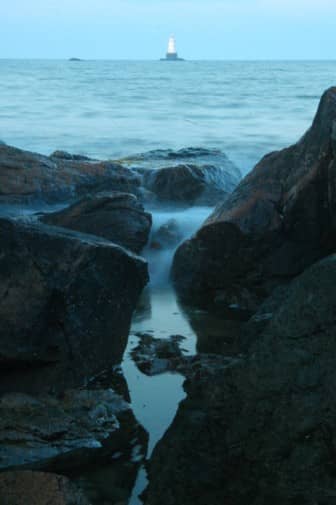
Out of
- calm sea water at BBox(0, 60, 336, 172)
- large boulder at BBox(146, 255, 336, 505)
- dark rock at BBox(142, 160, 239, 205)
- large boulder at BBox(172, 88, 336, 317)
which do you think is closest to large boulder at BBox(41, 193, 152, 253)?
large boulder at BBox(172, 88, 336, 317)

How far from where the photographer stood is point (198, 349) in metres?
4.70

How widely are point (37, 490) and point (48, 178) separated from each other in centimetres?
535

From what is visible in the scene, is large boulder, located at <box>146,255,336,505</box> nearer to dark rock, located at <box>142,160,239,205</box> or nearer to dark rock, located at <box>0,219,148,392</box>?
dark rock, located at <box>0,219,148,392</box>

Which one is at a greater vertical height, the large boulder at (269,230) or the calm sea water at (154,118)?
the large boulder at (269,230)

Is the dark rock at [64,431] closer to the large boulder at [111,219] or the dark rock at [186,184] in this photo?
the large boulder at [111,219]

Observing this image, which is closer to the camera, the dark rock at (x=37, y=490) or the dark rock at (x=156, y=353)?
the dark rock at (x=37, y=490)

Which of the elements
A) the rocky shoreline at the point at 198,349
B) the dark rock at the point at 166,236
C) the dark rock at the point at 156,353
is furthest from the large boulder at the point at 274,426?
the dark rock at the point at 166,236

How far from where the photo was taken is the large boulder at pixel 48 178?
7406 millimetres

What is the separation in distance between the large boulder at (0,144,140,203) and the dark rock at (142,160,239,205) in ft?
2.64

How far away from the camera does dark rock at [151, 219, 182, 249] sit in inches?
271

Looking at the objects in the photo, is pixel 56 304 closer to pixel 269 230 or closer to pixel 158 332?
pixel 158 332

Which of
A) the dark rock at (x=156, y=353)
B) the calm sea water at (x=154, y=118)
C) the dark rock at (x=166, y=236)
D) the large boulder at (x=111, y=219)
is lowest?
the calm sea water at (x=154, y=118)

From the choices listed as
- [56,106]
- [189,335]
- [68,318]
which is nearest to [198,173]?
[189,335]

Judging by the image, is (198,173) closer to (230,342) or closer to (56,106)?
(230,342)
